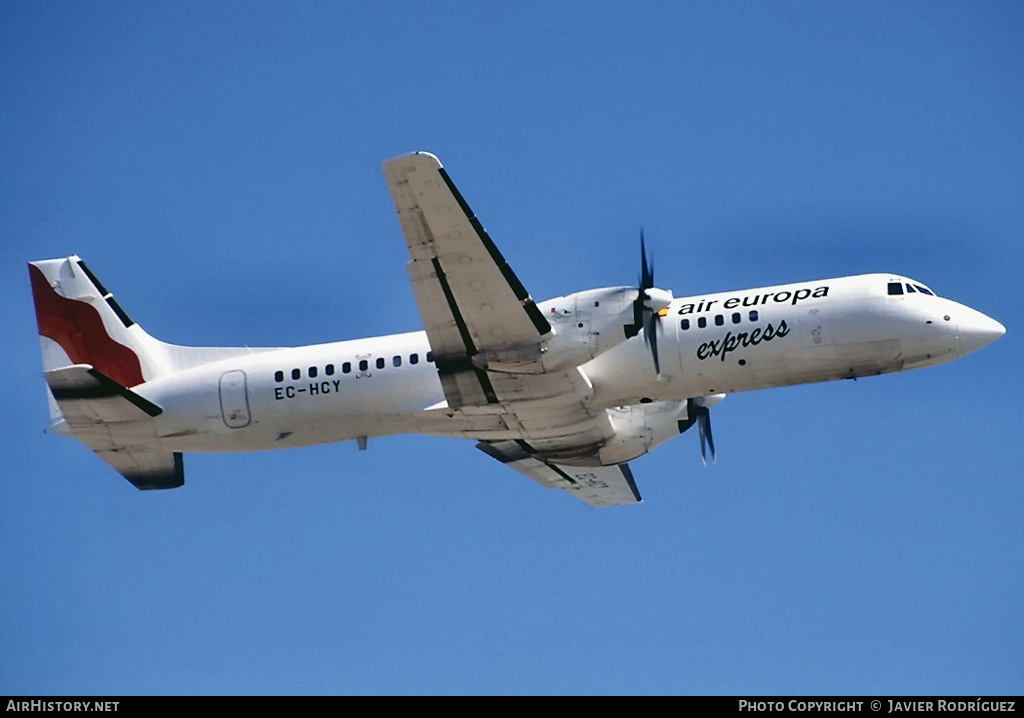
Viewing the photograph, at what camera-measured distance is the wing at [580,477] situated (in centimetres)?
3209

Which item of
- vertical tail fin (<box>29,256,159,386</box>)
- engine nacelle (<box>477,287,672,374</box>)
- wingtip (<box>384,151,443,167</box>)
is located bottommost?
engine nacelle (<box>477,287,672,374</box>)

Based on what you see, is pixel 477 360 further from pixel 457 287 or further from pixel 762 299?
pixel 762 299

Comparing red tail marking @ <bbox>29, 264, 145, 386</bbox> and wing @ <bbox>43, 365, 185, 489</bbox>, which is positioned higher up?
red tail marking @ <bbox>29, 264, 145, 386</bbox>

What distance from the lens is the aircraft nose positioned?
2719cm

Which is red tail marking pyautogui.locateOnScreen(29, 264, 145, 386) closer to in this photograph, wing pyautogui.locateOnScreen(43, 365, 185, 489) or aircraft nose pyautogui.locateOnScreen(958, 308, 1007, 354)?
wing pyautogui.locateOnScreen(43, 365, 185, 489)

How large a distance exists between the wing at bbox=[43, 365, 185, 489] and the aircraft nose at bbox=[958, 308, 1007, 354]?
59.8 feet

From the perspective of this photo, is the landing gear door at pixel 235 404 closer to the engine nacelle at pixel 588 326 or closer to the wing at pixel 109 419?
the wing at pixel 109 419

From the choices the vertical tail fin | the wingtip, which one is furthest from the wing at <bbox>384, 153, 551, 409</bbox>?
the vertical tail fin

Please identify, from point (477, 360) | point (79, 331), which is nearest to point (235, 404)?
point (79, 331)

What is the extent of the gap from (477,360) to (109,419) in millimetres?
9024

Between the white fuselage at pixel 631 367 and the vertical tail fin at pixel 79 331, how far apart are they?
4.61 ft
